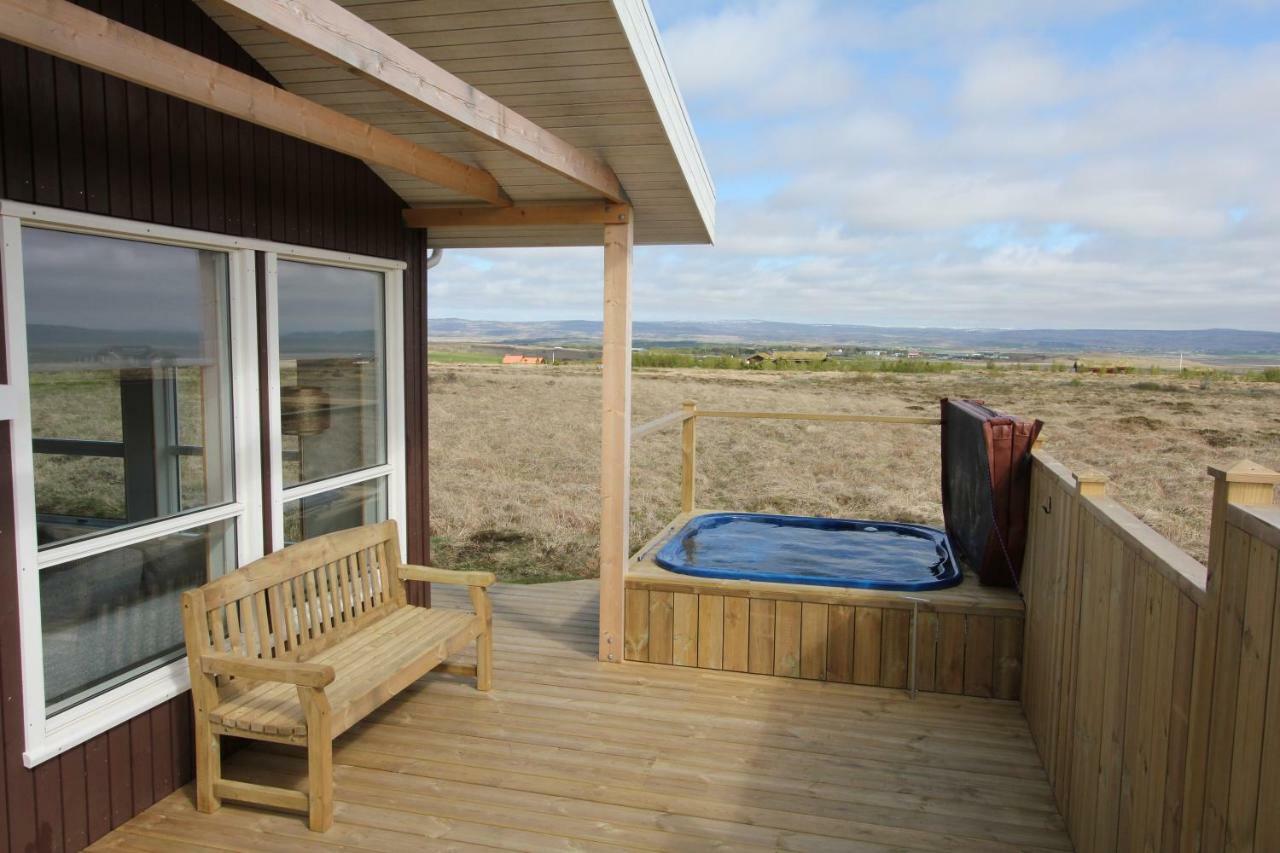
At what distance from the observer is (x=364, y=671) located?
3.35m

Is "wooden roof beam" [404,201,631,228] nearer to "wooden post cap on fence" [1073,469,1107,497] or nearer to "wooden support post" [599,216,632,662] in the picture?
"wooden support post" [599,216,632,662]

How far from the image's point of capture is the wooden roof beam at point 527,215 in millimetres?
4352

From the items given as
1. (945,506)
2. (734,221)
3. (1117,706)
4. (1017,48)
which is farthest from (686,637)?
(734,221)

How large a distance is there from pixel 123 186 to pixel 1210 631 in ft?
10.4

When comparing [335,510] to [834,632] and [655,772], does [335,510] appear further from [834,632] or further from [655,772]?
[834,632]

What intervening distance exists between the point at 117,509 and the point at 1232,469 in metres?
3.17

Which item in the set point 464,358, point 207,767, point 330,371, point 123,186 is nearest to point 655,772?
point 207,767

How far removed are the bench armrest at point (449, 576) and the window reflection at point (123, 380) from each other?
88 centimetres

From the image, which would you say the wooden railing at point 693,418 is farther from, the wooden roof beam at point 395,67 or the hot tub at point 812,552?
the wooden roof beam at point 395,67

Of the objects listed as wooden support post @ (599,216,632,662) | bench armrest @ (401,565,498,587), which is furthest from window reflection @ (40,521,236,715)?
wooden support post @ (599,216,632,662)

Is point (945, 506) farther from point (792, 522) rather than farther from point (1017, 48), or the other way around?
point (1017, 48)

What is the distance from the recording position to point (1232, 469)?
5.29ft

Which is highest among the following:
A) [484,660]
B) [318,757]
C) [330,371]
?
[330,371]

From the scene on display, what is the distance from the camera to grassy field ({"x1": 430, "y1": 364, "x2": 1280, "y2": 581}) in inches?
412
